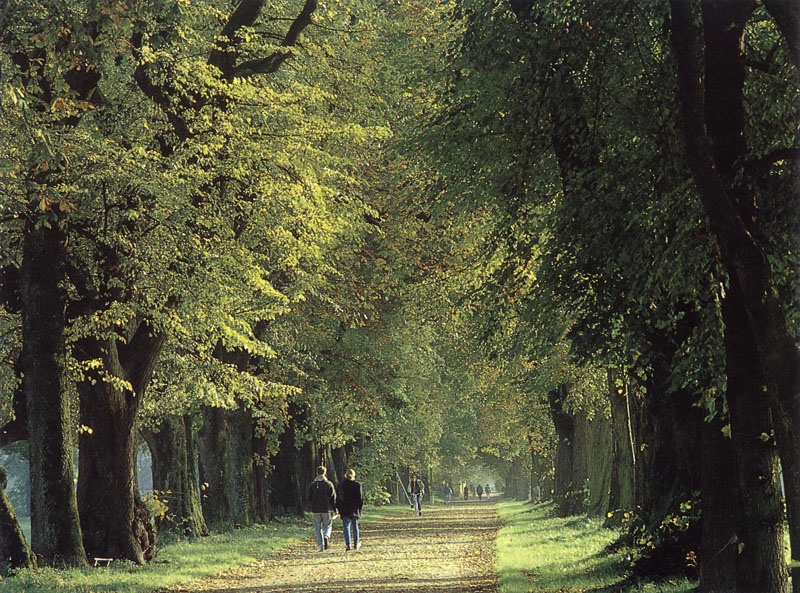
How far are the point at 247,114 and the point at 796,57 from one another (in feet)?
41.3

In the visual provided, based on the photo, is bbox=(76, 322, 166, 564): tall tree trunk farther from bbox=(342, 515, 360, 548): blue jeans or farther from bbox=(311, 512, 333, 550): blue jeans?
bbox=(342, 515, 360, 548): blue jeans

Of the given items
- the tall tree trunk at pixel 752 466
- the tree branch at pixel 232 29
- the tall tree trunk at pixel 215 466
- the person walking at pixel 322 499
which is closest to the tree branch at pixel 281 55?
the tree branch at pixel 232 29

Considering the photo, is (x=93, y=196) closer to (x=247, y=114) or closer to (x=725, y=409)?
(x=247, y=114)

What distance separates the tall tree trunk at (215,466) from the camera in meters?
28.5

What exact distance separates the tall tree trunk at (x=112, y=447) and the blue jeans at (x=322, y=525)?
554cm

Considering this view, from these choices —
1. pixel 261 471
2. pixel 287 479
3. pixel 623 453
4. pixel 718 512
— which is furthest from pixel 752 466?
pixel 287 479

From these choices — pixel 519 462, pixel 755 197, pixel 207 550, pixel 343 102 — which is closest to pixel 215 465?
pixel 207 550

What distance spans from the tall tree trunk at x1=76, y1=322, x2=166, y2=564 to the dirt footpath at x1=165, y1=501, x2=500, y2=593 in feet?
6.50

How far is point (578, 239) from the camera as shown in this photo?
39.7 ft

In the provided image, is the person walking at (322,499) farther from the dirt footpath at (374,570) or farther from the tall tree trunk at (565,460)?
the tall tree trunk at (565,460)

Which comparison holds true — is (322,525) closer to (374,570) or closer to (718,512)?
(374,570)

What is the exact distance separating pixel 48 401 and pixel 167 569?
3883 mm

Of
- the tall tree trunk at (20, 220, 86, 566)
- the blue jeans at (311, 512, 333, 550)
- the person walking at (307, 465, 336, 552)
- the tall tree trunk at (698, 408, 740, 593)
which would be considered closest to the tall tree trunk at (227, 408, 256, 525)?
the blue jeans at (311, 512, 333, 550)

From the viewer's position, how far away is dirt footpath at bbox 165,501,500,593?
15.7 metres
